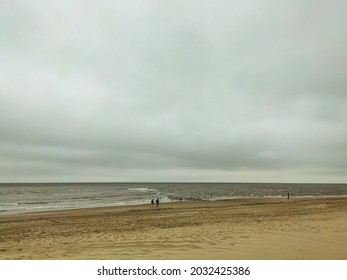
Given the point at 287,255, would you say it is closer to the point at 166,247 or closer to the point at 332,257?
the point at 332,257

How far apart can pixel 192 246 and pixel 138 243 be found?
8.70ft

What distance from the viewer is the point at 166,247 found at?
446 inches

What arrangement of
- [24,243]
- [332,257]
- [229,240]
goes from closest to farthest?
[332,257]
[229,240]
[24,243]

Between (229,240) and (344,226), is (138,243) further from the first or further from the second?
(344,226)

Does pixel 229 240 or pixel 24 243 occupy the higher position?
pixel 229 240

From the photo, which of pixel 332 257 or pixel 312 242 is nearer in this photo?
pixel 332 257

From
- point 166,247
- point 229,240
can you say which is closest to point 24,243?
point 166,247

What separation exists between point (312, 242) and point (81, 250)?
975cm

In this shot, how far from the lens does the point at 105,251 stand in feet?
36.8

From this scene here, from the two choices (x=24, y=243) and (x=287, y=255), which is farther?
(x=24, y=243)
